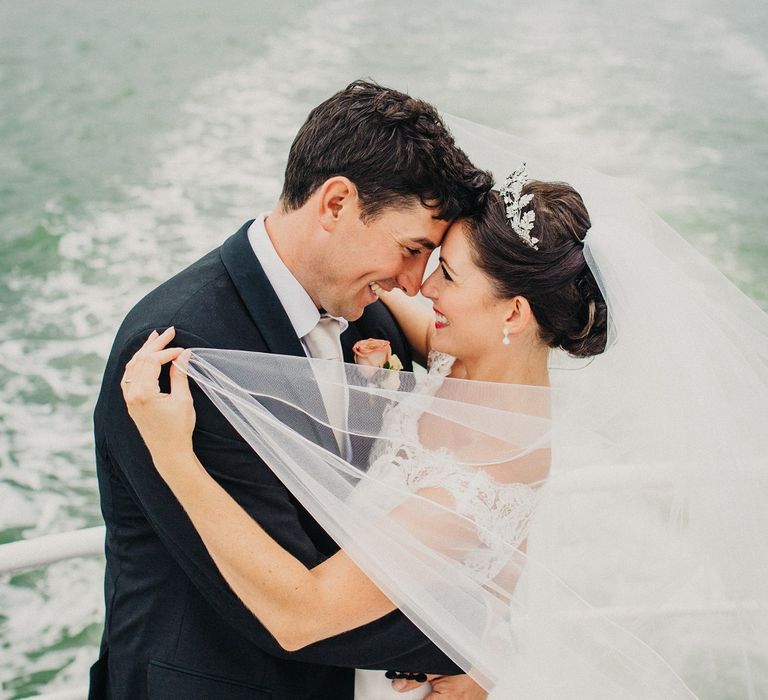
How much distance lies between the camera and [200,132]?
951 cm

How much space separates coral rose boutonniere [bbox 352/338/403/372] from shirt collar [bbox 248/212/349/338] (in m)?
0.15

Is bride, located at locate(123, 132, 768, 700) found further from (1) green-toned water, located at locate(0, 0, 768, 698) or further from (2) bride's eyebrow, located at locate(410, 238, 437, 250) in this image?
(1) green-toned water, located at locate(0, 0, 768, 698)

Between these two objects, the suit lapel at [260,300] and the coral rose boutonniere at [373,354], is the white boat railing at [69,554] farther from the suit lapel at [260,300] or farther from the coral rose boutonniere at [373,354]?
the coral rose boutonniere at [373,354]

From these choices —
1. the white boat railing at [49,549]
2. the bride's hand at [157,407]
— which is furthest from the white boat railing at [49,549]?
the bride's hand at [157,407]

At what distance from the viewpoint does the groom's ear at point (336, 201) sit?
1916 mm

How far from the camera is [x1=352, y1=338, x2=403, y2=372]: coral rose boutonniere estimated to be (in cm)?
205

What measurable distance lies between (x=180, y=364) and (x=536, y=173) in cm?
99

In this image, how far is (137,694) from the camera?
1828 millimetres

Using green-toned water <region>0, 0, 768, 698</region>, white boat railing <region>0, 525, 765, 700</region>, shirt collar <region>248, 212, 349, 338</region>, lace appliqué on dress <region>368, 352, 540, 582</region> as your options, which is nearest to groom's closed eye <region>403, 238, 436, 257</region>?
shirt collar <region>248, 212, 349, 338</region>

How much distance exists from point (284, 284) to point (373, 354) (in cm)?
27

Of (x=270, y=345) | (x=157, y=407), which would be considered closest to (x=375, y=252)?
(x=270, y=345)

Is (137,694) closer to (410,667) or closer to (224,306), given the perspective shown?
(410,667)

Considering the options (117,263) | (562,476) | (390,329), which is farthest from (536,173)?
(117,263)

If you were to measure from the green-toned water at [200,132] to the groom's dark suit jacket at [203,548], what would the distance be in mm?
3166
